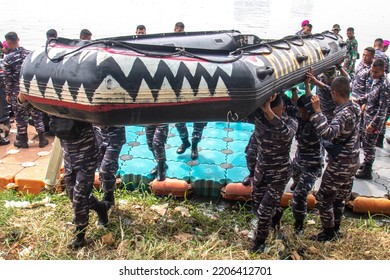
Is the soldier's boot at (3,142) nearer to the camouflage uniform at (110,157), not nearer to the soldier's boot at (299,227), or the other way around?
the camouflage uniform at (110,157)

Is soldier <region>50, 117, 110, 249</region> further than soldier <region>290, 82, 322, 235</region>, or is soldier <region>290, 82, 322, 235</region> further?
soldier <region>290, 82, 322, 235</region>

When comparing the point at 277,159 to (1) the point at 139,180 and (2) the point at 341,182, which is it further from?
(1) the point at 139,180

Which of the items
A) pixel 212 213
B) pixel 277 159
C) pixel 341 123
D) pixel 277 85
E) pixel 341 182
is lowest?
pixel 212 213

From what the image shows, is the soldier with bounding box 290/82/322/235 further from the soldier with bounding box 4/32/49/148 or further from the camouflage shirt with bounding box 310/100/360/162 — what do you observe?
the soldier with bounding box 4/32/49/148

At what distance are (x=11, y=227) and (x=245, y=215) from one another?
6.73 ft

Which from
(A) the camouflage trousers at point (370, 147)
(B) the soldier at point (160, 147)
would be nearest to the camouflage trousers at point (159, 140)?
(B) the soldier at point (160, 147)

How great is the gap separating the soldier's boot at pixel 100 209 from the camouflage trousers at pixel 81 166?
0.30 ft

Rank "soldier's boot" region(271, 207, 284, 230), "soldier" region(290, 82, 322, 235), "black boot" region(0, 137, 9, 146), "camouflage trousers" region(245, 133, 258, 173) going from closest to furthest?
"soldier" region(290, 82, 322, 235)
"soldier's boot" region(271, 207, 284, 230)
"camouflage trousers" region(245, 133, 258, 173)
"black boot" region(0, 137, 9, 146)

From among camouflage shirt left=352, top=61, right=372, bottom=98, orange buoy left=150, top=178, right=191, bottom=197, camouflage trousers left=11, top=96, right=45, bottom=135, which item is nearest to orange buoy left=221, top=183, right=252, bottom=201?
orange buoy left=150, top=178, right=191, bottom=197

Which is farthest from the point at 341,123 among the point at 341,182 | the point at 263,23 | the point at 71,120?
the point at 263,23

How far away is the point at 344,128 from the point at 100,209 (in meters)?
2.03

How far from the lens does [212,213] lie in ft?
12.7

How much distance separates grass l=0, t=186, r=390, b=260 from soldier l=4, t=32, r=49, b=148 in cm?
131

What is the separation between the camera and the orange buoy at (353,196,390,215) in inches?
151
